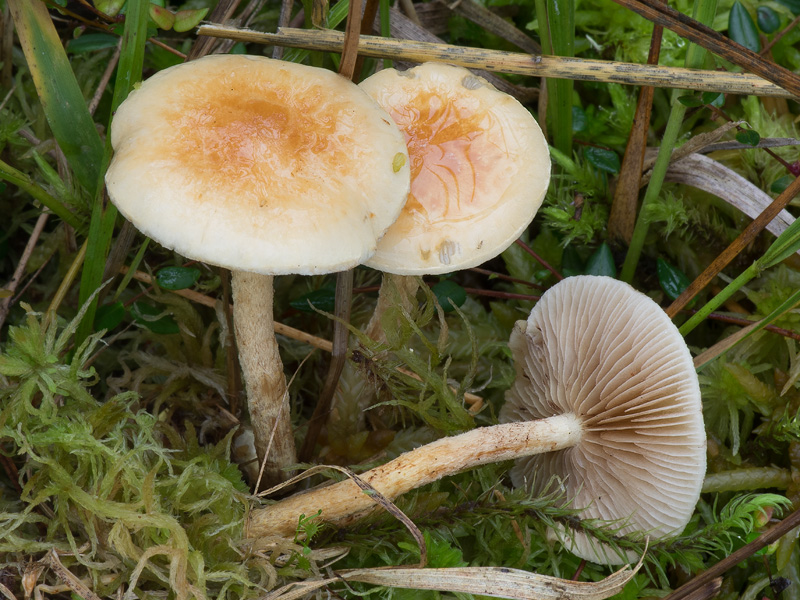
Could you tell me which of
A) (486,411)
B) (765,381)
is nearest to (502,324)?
(486,411)

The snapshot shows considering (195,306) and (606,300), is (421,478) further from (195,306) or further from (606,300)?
(195,306)

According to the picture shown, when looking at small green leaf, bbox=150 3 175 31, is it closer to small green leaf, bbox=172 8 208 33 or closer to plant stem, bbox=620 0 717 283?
small green leaf, bbox=172 8 208 33

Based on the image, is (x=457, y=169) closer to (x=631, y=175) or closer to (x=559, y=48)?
(x=559, y=48)

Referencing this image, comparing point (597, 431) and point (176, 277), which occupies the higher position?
point (176, 277)

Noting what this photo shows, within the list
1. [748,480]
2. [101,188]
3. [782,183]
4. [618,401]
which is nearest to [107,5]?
[101,188]

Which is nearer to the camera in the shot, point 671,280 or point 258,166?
point 258,166

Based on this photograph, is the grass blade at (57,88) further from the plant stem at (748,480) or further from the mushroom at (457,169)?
the plant stem at (748,480)

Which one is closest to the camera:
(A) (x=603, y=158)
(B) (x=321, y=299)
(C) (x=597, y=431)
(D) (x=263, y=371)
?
(D) (x=263, y=371)

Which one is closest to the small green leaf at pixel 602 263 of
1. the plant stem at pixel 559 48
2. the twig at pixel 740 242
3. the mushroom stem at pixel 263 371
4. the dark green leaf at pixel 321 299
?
the twig at pixel 740 242
